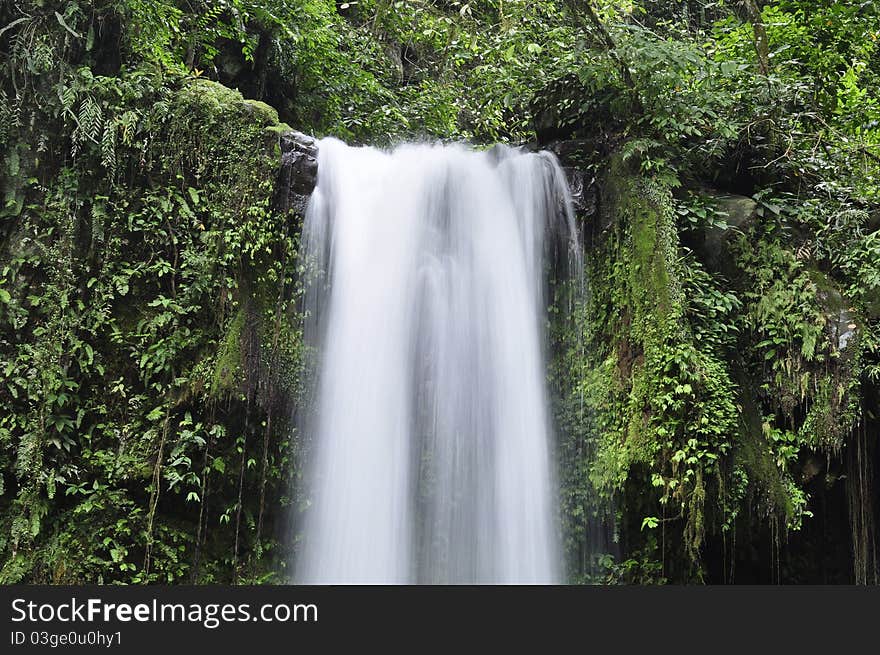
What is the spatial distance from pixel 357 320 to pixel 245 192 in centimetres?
173

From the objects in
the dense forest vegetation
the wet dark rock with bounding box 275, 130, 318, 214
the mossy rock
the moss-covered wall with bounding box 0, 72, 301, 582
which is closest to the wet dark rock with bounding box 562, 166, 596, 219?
the dense forest vegetation

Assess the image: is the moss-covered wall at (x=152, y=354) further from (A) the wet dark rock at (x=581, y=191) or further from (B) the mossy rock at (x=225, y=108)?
(A) the wet dark rock at (x=581, y=191)

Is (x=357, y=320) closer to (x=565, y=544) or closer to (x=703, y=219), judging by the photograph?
(x=565, y=544)

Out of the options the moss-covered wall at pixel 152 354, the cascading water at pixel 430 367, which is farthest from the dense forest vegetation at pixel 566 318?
the cascading water at pixel 430 367

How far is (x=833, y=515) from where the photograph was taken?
7.03m

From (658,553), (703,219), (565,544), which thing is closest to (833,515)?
(658,553)

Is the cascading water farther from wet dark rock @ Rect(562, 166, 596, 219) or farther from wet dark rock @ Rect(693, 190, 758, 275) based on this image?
wet dark rock @ Rect(693, 190, 758, 275)

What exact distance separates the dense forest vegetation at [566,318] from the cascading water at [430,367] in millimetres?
301

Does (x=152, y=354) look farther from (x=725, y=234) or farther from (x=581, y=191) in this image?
(x=725, y=234)

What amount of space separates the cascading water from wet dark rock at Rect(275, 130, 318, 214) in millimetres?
132

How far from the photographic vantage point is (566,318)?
7.35 m

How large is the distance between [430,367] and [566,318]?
5.14 ft

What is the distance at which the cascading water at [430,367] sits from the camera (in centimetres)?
643

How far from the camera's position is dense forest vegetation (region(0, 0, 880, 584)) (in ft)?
20.8
